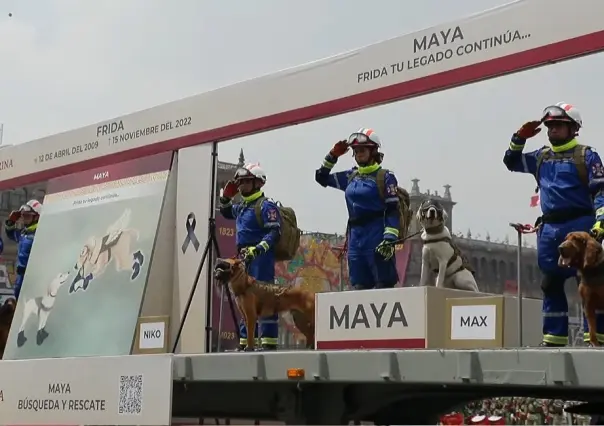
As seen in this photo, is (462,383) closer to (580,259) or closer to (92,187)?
(580,259)

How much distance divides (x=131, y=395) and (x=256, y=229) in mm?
1549

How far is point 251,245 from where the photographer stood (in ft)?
23.5

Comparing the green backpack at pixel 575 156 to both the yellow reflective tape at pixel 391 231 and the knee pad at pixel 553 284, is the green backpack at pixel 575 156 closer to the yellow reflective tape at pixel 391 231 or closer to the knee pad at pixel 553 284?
the knee pad at pixel 553 284

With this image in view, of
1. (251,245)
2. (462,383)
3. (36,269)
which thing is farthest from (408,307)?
(36,269)

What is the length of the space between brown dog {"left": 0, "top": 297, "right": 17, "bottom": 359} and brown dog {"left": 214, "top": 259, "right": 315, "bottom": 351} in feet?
9.83

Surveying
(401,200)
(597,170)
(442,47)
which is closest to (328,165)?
(401,200)

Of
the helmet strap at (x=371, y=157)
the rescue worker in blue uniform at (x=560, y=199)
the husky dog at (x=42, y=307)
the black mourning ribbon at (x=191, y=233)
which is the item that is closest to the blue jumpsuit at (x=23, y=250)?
the husky dog at (x=42, y=307)

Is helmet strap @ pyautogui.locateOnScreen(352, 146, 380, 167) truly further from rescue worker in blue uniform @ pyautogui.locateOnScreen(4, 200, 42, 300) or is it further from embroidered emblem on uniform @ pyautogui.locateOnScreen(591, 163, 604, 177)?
rescue worker in blue uniform @ pyautogui.locateOnScreen(4, 200, 42, 300)

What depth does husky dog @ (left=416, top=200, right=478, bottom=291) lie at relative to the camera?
19.5 feet

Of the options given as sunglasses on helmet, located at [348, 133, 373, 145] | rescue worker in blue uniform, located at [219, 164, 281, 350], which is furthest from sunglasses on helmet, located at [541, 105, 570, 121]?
rescue worker in blue uniform, located at [219, 164, 281, 350]

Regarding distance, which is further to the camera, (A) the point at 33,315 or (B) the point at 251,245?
(A) the point at 33,315

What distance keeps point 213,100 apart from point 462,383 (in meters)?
Answer: 3.40

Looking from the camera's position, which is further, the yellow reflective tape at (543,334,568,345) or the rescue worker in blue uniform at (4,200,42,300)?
the rescue worker in blue uniform at (4,200,42,300)

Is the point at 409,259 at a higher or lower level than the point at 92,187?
lower
